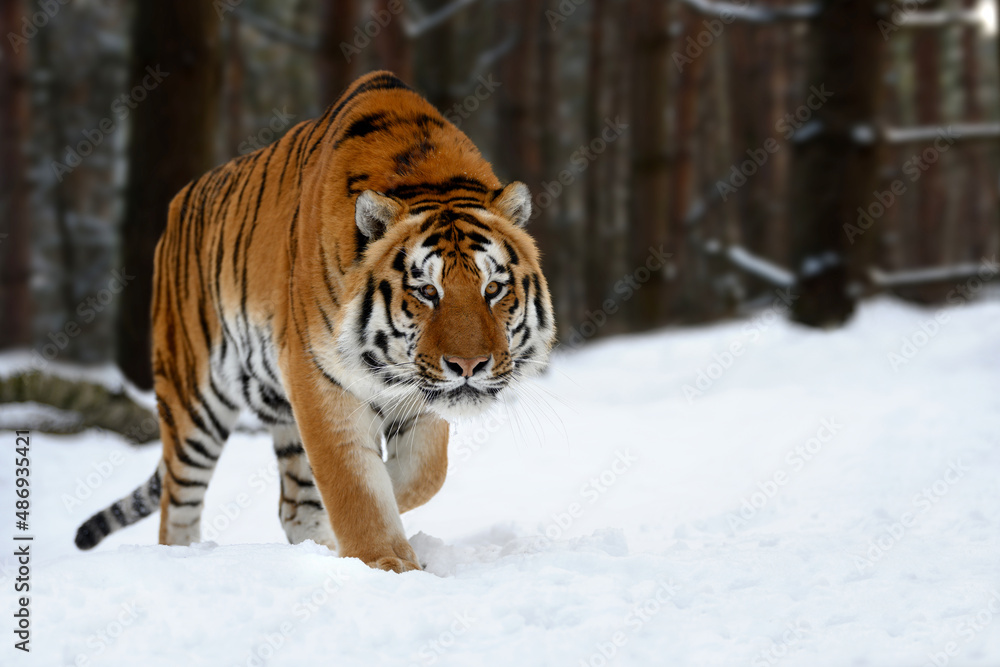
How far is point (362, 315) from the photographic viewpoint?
3.14 m

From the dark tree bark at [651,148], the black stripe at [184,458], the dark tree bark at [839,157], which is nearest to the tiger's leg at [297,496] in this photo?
the black stripe at [184,458]

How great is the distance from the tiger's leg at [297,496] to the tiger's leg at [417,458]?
71cm

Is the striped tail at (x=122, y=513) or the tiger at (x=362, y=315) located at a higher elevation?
the tiger at (x=362, y=315)

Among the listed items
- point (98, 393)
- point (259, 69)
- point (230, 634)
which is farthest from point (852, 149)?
point (259, 69)

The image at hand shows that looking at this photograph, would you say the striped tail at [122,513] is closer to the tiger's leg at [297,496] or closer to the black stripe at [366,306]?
the tiger's leg at [297,496]

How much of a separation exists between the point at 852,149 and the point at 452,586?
6.34m

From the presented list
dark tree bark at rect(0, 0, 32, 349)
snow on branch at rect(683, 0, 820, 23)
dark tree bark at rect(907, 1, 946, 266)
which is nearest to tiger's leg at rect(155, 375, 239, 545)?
snow on branch at rect(683, 0, 820, 23)

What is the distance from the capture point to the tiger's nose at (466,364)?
9.41 feet

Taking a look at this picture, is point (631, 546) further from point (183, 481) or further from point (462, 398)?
point (183, 481)

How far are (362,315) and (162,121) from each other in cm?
489

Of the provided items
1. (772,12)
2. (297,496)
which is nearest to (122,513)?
(297,496)

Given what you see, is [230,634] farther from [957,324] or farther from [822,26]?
[822,26]

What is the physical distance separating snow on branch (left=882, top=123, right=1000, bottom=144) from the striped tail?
628 cm

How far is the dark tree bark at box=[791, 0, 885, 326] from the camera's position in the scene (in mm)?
7789
